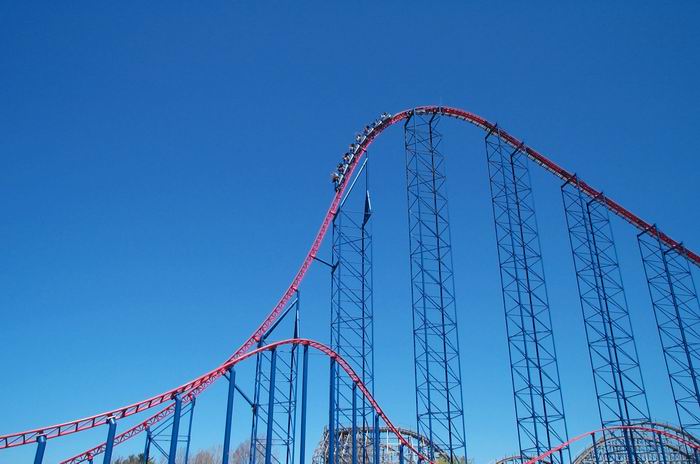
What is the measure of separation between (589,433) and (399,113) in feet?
41.3

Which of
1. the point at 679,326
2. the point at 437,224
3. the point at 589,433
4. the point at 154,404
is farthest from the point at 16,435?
the point at 679,326

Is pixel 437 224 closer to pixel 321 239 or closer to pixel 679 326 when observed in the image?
pixel 321 239

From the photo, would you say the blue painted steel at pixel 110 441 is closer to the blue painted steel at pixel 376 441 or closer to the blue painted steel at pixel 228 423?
the blue painted steel at pixel 228 423

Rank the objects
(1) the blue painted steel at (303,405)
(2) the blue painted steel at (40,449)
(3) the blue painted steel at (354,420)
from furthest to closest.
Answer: (3) the blue painted steel at (354,420) → (1) the blue painted steel at (303,405) → (2) the blue painted steel at (40,449)

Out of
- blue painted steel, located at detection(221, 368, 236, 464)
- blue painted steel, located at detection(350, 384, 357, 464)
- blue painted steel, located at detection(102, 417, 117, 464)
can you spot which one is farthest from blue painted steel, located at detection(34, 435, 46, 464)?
blue painted steel, located at detection(350, 384, 357, 464)

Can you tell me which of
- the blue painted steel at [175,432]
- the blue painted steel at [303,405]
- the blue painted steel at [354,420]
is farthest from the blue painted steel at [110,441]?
the blue painted steel at [354,420]

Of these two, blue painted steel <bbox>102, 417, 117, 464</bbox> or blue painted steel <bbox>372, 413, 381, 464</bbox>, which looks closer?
blue painted steel <bbox>102, 417, 117, 464</bbox>

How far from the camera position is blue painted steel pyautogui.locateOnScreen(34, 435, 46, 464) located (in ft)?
38.9

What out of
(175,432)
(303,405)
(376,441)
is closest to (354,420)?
(376,441)

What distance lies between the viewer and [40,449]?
12070 mm

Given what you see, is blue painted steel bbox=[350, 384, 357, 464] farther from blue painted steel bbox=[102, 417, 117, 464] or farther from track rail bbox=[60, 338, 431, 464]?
blue painted steel bbox=[102, 417, 117, 464]

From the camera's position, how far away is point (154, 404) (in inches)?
548

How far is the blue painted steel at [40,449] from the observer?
1187 centimetres

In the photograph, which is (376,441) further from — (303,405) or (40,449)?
(40,449)
